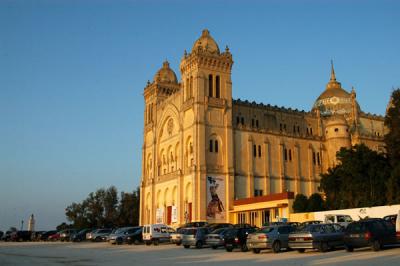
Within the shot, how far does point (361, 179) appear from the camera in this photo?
52.7 metres

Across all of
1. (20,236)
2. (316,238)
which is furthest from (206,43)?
(316,238)

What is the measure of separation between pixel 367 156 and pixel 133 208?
51639 millimetres

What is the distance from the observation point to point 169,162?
7250cm

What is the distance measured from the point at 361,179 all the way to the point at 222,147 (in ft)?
63.7

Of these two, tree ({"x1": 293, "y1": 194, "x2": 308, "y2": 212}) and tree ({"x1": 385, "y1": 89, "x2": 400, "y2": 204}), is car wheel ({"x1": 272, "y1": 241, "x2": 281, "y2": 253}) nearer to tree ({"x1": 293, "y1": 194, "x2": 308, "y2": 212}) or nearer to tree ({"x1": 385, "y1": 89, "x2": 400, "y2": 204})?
tree ({"x1": 385, "y1": 89, "x2": 400, "y2": 204})

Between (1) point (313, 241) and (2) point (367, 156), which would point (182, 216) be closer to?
(2) point (367, 156)

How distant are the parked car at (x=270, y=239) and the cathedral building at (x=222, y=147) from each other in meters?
27.7

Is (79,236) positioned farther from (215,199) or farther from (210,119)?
(210,119)

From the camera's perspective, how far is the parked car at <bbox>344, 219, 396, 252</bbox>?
81.1ft

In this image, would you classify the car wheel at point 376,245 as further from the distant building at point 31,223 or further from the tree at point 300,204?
the distant building at point 31,223

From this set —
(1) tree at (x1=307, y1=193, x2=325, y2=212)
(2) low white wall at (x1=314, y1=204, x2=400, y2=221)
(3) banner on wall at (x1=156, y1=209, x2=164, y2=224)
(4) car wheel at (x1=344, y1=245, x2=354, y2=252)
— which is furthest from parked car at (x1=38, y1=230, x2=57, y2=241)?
(4) car wheel at (x1=344, y1=245, x2=354, y2=252)

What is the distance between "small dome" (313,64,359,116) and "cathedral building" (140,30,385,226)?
1.35 m

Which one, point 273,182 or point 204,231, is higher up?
point 273,182

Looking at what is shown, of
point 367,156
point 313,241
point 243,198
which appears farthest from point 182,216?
point 313,241
